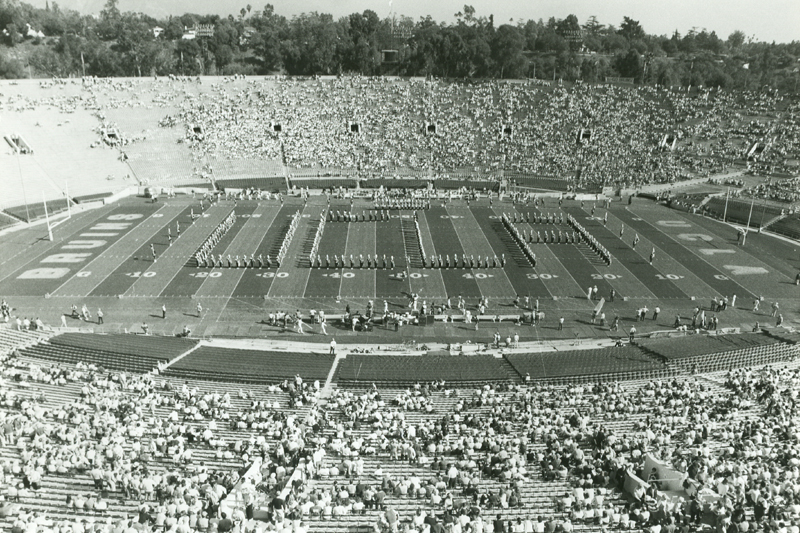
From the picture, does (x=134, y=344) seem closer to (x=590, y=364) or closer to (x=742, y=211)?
(x=590, y=364)

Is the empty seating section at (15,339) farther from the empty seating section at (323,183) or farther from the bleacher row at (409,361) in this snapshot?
the empty seating section at (323,183)

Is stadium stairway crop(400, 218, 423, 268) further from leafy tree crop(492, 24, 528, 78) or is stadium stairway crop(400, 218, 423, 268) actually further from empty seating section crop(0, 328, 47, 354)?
leafy tree crop(492, 24, 528, 78)

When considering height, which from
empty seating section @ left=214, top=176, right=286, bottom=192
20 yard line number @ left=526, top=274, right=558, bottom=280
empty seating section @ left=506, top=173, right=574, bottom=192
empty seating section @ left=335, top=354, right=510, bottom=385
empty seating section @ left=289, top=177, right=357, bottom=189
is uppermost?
empty seating section @ left=506, top=173, right=574, bottom=192

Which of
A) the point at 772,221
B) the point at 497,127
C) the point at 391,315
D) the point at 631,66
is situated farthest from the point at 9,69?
the point at 772,221

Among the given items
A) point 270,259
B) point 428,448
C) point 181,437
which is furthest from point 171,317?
point 428,448

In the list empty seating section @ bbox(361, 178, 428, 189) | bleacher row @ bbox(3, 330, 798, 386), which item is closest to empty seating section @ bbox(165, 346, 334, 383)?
bleacher row @ bbox(3, 330, 798, 386)
